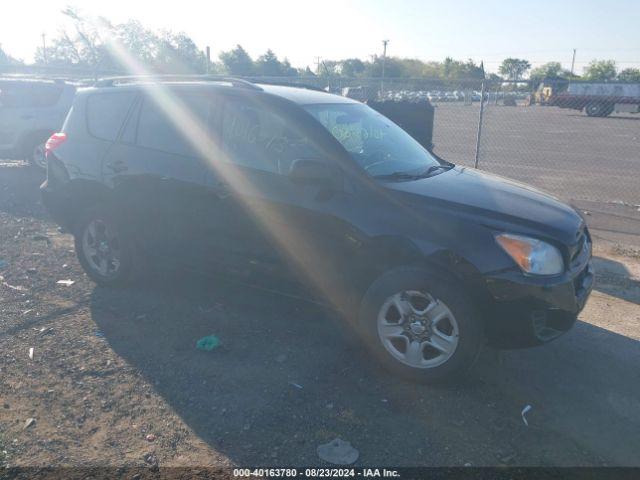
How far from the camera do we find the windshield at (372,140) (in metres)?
4.30

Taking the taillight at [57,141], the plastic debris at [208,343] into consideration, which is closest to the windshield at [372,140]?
the plastic debris at [208,343]

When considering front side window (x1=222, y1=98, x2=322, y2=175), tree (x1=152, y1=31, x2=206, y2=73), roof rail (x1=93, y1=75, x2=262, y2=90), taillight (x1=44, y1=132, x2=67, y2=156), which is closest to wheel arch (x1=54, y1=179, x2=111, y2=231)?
taillight (x1=44, y1=132, x2=67, y2=156)

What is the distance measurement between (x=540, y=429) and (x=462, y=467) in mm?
663

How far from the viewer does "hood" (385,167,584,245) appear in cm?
367

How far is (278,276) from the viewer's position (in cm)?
430

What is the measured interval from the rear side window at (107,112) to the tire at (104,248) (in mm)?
728

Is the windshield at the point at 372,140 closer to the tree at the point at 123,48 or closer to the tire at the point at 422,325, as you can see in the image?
the tire at the point at 422,325

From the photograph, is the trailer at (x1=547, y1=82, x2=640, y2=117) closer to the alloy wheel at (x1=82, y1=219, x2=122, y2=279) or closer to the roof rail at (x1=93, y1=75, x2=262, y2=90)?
the roof rail at (x1=93, y1=75, x2=262, y2=90)

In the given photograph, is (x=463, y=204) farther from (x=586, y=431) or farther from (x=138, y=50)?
(x=138, y=50)

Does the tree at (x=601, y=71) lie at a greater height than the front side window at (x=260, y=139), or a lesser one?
greater

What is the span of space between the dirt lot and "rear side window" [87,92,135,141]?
5.08 feet

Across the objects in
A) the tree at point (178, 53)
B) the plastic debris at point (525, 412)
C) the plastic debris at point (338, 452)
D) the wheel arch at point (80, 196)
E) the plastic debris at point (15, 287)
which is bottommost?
the plastic debris at point (15, 287)

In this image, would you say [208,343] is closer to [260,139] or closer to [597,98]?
[260,139]

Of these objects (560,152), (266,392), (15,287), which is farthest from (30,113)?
(560,152)
